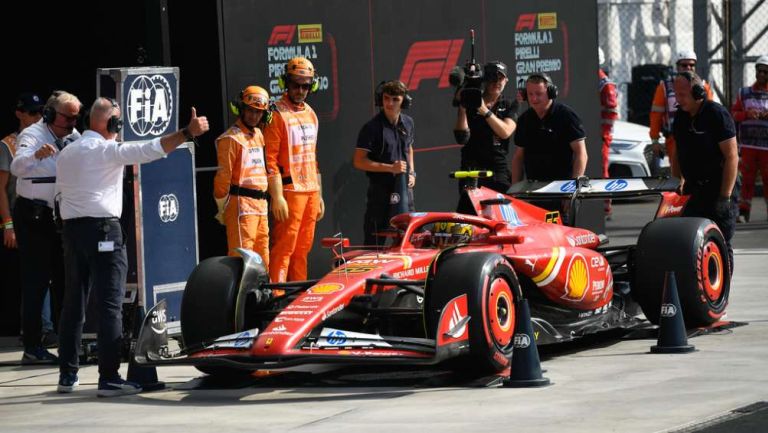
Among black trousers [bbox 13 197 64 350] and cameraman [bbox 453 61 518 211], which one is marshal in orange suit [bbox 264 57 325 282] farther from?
black trousers [bbox 13 197 64 350]

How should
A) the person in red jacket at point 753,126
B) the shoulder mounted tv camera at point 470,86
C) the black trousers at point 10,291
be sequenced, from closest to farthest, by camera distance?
the black trousers at point 10,291, the shoulder mounted tv camera at point 470,86, the person in red jacket at point 753,126

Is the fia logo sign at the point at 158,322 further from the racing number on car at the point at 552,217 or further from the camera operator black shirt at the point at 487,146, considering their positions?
the camera operator black shirt at the point at 487,146

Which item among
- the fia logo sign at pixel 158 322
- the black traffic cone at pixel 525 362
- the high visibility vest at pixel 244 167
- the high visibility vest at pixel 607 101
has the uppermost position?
the high visibility vest at pixel 607 101

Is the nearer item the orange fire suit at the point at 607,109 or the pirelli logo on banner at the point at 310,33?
the pirelli logo on banner at the point at 310,33

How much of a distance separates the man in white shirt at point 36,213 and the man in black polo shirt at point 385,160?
2876mm

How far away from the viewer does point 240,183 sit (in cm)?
1150

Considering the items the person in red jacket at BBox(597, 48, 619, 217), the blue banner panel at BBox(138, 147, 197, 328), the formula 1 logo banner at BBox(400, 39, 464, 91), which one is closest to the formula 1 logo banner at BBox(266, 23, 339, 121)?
the formula 1 logo banner at BBox(400, 39, 464, 91)

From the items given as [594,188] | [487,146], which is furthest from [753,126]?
[594,188]

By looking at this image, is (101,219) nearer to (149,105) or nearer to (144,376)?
(144,376)

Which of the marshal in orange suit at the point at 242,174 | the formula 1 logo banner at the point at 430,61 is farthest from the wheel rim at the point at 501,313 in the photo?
the formula 1 logo banner at the point at 430,61

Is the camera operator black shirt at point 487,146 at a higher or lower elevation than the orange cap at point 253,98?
lower

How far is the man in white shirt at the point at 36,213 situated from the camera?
414 inches

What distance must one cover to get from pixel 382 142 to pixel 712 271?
3101 mm

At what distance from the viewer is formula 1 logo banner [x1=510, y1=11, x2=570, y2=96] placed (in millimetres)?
16422
